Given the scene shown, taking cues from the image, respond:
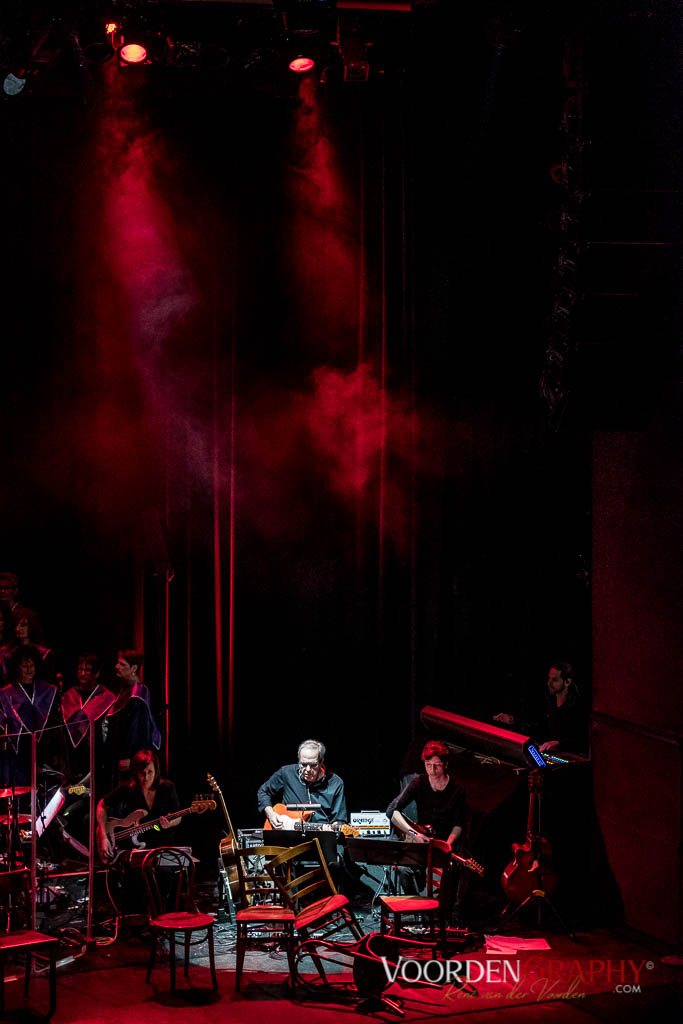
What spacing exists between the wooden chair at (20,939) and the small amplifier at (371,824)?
85.8 inches

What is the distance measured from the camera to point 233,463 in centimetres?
938

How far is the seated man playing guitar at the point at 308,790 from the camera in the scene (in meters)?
8.04

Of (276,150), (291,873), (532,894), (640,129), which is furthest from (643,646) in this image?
(276,150)

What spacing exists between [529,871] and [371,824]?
3.81 feet

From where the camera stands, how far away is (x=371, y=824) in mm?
7891

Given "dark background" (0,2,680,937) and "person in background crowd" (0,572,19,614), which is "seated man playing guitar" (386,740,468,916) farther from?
"person in background crowd" (0,572,19,614)

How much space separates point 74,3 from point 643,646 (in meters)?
5.21

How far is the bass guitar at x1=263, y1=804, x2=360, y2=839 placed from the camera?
7.66m


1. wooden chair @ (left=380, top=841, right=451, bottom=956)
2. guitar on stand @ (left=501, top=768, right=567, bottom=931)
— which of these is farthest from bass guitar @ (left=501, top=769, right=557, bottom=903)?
wooden chair @ (left=380, top=841, right=451, bottom=956)

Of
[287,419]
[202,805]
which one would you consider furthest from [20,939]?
[287,419]

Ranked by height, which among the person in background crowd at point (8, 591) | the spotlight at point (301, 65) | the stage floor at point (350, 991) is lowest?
the stage floor at point (350, 991)

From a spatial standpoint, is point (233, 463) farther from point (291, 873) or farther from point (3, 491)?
point (291, 873)

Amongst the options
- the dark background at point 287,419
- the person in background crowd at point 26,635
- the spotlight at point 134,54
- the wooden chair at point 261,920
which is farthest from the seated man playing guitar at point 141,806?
the spotlight at point 134,54

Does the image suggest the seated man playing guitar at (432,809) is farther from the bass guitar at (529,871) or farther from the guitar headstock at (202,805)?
the guitar headstock at (202,805)
